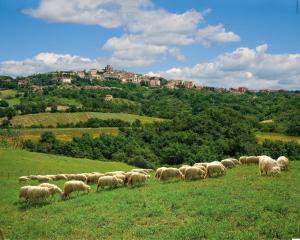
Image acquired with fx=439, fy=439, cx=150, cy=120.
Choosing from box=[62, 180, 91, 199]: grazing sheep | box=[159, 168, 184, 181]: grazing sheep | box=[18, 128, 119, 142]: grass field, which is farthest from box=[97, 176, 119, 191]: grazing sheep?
box=[18, 128, 119, 142]: grass field

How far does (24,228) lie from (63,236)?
3152mm

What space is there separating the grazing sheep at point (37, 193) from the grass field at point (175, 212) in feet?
2.41

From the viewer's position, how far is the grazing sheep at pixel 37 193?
27.6 meters

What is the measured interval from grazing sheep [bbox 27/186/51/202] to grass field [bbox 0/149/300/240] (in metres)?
0.74

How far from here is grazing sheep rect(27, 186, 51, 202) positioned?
90.6 feet

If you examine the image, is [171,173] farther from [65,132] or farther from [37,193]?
[65,132]

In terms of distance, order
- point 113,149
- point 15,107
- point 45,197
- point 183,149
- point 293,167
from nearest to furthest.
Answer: point 45,197, point 293,167, point 183,149, point 113,149, point 15,107

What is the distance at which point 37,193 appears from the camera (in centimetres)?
2770

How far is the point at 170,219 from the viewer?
1967cm

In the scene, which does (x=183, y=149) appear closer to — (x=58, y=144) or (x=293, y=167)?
(x=58, y=144)

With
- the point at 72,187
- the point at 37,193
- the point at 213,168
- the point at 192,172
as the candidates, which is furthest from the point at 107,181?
the point at 213,168

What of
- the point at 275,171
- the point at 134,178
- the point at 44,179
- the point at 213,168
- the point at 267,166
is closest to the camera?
the point at 275,171

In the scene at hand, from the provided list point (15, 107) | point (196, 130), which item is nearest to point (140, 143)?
point (196, 130)

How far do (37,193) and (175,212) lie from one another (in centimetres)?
1083
